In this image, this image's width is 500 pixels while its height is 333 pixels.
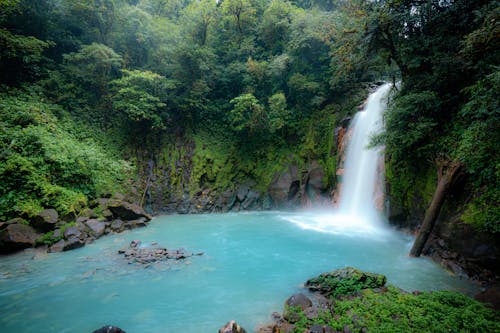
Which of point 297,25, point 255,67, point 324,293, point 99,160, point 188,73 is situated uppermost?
point 297,25

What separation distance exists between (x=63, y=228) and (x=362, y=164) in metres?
13.7

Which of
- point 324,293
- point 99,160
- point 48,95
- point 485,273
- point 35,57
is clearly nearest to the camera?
point 324,293

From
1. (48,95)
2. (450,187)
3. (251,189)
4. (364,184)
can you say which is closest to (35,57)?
(48,95)

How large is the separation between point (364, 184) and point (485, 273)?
668 cm

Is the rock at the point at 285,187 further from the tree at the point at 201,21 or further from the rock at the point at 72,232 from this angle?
the tree at the point at 201,21

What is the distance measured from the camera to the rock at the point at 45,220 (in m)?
8.52

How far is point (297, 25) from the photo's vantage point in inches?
648

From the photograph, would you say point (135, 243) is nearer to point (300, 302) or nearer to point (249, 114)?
point (300, 302)

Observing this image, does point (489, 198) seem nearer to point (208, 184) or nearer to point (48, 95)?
point (208, 184)

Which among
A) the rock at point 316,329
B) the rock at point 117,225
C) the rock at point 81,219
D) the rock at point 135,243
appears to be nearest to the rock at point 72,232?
A: the rock at point 81,219

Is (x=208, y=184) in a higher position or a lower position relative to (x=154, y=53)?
lower

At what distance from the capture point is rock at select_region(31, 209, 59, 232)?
8520 millimetres

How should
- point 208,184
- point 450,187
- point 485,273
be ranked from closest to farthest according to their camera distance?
point 485,273, point 450,187, point 208,184

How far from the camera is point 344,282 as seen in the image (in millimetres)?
5277
